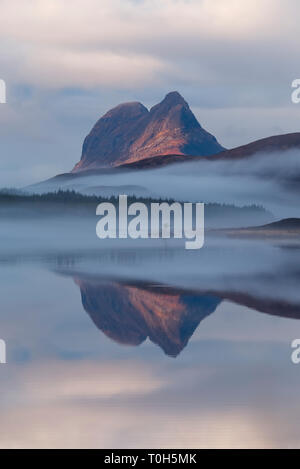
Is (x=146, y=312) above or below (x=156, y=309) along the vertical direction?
below

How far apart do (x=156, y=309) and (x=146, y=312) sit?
1.92ft

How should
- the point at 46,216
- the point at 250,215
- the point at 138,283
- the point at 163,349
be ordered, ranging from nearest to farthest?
1. the point at 163,349
2. the point at 138,283
3. the point at 46,216
4. the point at 250,215

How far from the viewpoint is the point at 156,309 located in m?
22.4

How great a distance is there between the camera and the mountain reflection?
60.4 ft

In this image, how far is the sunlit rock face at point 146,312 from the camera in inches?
719

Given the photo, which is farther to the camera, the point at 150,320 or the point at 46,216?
the point at 46,216

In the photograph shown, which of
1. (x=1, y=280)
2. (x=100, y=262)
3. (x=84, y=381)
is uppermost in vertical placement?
(x=100, y=262)

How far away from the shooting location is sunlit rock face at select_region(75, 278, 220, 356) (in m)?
18.2

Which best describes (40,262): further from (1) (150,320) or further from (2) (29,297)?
(1) (150,320)

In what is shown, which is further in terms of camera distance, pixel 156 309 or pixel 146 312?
pixel 156 309

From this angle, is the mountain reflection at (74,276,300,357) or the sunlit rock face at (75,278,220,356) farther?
the mountain reflection at (74,276,300,357)
